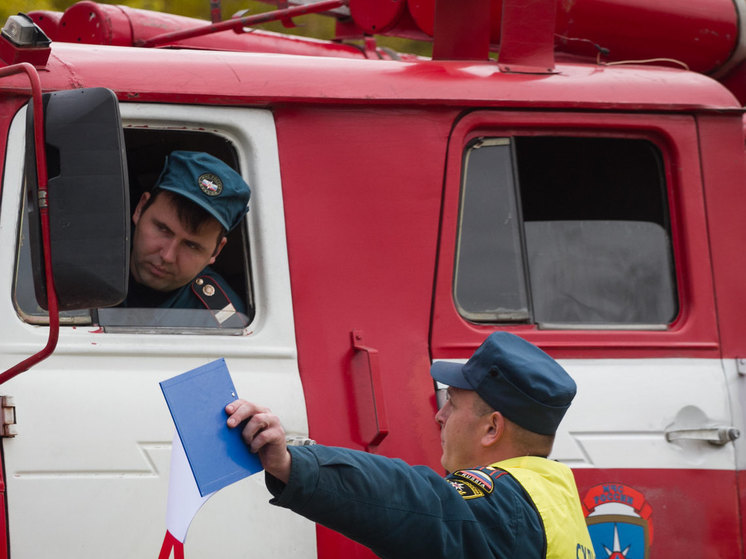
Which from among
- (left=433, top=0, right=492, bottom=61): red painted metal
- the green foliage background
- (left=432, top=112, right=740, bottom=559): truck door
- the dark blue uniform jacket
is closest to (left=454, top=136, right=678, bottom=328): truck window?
(left=432, top=112, right=740, bottom=559): truck door

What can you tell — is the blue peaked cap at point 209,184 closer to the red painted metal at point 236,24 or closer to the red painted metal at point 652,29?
the red painted metal at point 236,24

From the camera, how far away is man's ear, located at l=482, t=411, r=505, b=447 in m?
2.21

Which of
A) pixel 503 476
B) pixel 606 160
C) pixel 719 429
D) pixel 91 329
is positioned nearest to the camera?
pixel 503 476

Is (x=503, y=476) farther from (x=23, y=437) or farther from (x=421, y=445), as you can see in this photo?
(x=23, y=437)

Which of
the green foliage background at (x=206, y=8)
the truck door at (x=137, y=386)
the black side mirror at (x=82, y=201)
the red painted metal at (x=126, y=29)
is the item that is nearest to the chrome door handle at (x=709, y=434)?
the truck door at (x=137, y=386)

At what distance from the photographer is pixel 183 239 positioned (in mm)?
→ 2707

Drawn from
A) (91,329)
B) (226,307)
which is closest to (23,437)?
(91,329)

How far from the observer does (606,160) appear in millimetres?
3072

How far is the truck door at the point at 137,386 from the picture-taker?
232 centimetres

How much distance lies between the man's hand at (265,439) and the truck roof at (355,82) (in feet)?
3.68

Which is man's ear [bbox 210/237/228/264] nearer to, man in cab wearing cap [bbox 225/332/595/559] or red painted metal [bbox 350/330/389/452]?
red painted metal [bbox 350/330/389/452]

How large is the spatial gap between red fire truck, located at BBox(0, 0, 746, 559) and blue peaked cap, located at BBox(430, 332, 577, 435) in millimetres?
447

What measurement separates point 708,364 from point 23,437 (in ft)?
5.81

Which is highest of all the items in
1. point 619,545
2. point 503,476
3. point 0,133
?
point 0,133
